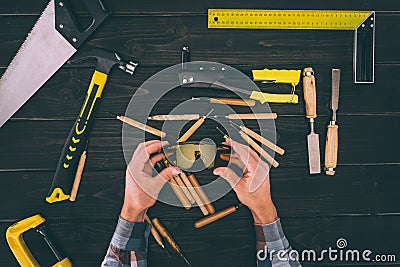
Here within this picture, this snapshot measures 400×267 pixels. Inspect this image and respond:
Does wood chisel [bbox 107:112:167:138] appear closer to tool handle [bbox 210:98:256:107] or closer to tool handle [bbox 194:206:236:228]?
tool handle [bbox 210:98:256:107]

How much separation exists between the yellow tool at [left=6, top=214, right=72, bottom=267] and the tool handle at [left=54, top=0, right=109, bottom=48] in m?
0.60

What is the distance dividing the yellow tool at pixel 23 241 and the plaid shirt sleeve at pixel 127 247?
0.16m

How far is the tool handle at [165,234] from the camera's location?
188 centimetres

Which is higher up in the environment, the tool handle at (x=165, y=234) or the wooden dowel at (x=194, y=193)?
the wooden dowel at (x=194, y=193)

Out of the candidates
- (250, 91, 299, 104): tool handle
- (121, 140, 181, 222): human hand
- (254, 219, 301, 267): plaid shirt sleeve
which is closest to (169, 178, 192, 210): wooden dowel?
(121, 140, 181, 222): human hand

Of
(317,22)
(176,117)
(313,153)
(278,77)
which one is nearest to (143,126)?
(176,117)

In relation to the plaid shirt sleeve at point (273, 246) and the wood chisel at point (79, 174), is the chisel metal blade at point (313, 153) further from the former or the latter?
the wood chisel at point (79, 174)

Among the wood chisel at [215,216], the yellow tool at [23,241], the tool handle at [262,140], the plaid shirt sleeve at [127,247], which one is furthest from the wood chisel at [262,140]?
the yellow tool at [23,241]

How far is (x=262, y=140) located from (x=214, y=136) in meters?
0.16

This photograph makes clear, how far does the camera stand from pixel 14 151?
1.88m

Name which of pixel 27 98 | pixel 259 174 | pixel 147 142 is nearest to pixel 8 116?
pixel 27 98

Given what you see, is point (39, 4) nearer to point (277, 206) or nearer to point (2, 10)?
point (2, 10)

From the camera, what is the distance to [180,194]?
73.2 inches

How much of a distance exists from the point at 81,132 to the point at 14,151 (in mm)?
243
